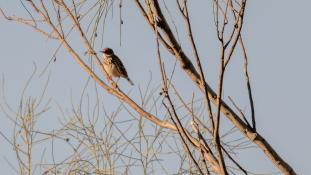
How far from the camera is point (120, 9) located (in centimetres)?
261

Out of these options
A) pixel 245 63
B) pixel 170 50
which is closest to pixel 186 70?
pixel 170 50

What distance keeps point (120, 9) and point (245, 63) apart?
2.88 feet

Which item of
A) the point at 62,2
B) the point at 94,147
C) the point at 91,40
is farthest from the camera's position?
the point at 94,147

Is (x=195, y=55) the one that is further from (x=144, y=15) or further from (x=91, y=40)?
(x=91, y=40)

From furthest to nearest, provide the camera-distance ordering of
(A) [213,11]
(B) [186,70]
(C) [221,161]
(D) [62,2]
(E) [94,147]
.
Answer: (E) [94,147]
(D) [62,2]
(B) [186,70]
(A) [213,11]
(C) [221,161]

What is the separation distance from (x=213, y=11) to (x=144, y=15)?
28cm

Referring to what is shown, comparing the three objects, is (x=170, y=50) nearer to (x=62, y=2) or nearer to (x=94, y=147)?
(x=62, y=2)

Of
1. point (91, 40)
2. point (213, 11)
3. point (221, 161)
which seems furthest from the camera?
point (91, 40)

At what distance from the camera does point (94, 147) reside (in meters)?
3.40

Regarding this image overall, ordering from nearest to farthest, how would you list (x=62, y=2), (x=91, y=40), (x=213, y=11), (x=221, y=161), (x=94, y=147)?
(x=221, y=161)
(x=213, y=11)
(x=62, y=2)
(x=91, y=40)
(x=94, y=147)

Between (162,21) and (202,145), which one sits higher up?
(162,21)

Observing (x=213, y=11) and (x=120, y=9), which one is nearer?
(x=213, y=11)

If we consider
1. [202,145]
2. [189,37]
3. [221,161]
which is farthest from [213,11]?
[221,161]

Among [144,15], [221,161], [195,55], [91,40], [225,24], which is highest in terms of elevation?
[91,40]
